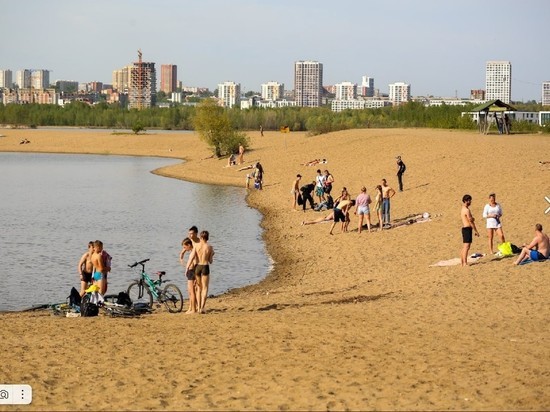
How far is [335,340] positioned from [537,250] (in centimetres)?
717

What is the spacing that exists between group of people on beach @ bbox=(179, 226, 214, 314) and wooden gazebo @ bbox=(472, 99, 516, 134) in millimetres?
41160

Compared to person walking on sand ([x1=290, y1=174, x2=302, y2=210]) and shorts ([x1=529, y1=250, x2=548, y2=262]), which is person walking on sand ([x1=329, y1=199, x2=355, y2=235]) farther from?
shorts ([x1=529, y1=250, x2=548, y2=262])

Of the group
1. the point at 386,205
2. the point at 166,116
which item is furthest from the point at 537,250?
the point at 166,116

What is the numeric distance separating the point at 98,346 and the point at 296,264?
36.8 feet

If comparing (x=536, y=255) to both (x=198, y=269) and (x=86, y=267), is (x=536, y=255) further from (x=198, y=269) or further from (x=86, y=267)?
(x=86, y=267)

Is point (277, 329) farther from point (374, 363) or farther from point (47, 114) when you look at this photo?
point (47, 114)

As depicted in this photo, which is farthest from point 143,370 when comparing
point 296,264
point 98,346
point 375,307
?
point 296,264

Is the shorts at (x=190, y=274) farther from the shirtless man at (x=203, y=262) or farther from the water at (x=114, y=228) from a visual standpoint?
the water at (x=114, y=228)

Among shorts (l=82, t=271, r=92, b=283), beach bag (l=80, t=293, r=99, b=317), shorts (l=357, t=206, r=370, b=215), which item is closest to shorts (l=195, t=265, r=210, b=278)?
beach bag (l=80, t=293, r=99, b=317)

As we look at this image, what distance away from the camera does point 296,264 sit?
23344mm

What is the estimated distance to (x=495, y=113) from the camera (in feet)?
187

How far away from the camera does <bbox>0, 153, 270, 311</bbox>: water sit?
861 inches

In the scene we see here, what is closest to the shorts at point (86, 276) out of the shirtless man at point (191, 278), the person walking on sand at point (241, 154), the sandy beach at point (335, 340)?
the sandy beach at point (335, 340)

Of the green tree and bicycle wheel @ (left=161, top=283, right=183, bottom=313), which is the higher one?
the green tree
